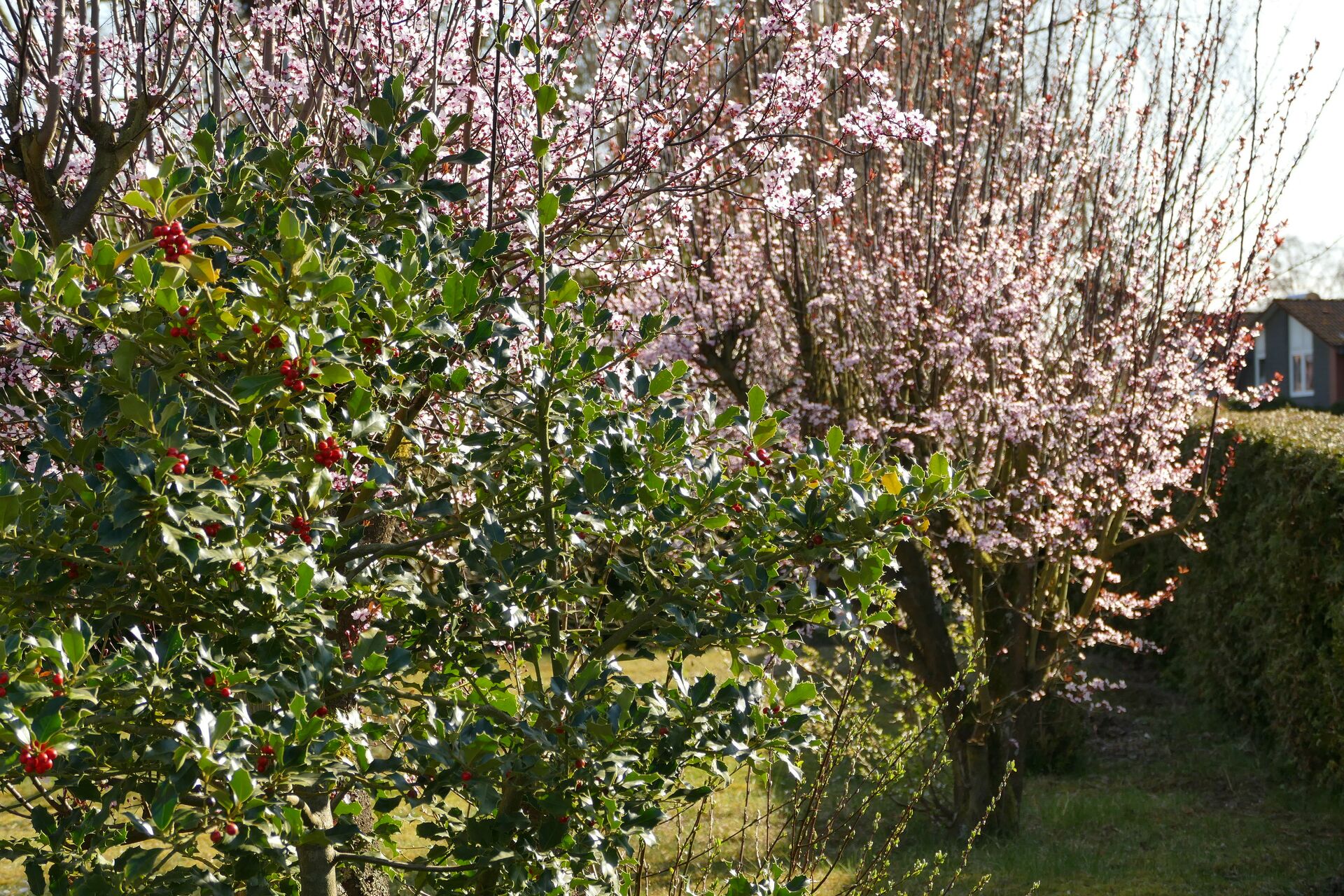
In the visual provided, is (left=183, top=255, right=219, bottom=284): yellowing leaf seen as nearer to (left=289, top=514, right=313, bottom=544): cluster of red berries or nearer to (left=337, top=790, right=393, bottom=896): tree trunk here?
(left=289, top=514, right=313, bottom=544): cluster of red berries

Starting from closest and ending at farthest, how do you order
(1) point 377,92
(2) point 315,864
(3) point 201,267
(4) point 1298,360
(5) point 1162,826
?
(3) point 201,267 < (2) point 315,864 < (1) point 377,92 < (5) point 1162,826 < (4) point 1298,360

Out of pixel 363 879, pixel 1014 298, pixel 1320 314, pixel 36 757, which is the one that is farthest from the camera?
pixel 1320 314

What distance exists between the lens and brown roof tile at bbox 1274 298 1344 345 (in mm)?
32688

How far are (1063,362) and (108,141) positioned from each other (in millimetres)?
5666

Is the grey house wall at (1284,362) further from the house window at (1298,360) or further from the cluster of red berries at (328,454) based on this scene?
the cluster of red berries at (328,454)

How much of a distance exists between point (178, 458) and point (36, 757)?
49 centimetres

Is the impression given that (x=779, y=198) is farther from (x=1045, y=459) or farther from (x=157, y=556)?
(x=157, y=556)

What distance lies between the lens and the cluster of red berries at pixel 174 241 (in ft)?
6.55

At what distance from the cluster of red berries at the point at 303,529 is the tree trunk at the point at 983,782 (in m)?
5.89

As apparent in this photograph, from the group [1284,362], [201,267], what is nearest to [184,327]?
[201,267]

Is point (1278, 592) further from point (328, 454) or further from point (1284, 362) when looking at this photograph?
point (1284, 362)

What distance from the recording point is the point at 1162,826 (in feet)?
25.4

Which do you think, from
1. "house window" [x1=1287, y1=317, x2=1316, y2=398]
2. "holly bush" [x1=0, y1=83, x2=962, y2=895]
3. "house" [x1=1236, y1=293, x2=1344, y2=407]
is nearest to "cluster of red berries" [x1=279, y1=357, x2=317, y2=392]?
"holly bush" [x1=0, y1=83, x2=962, y2=895]

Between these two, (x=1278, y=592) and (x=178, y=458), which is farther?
(x=1278, y=592)
